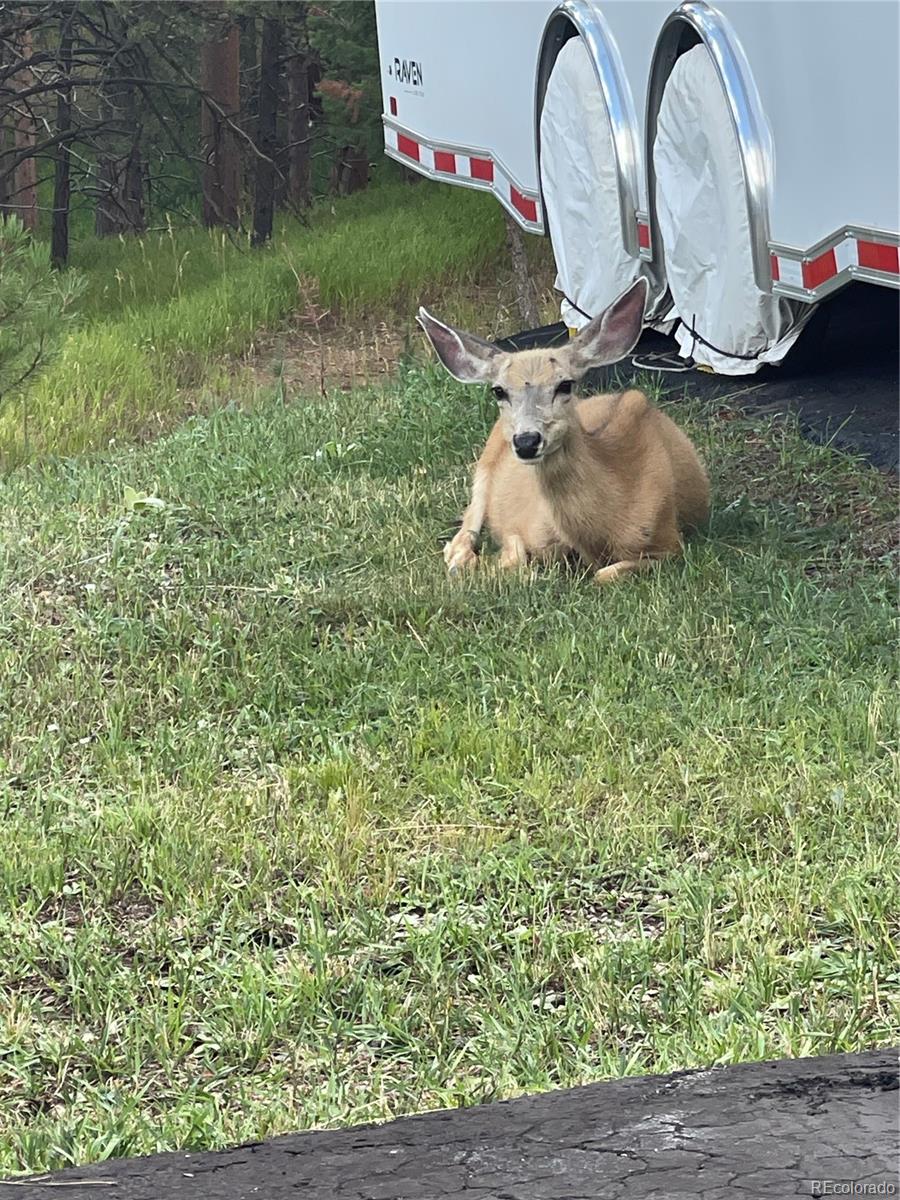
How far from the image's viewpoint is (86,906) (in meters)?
3.94

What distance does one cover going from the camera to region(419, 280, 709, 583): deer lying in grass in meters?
6.25

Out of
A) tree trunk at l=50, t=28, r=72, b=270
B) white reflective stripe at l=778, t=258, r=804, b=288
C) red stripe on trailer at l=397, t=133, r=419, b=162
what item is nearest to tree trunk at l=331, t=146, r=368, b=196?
tree trunk at l=50, t=28, r=72, b=270

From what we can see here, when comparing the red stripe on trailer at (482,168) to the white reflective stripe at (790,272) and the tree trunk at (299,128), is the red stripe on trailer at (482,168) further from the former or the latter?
the tree trunk at (299,128)

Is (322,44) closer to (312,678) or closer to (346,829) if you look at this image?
(312,678)

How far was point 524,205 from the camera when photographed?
1020cm

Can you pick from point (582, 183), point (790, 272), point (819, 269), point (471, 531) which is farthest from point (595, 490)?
point (582, 183)

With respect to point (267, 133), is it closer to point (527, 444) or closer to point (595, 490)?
point (595, 490)

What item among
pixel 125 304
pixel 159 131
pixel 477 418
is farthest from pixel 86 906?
pixel 159 131

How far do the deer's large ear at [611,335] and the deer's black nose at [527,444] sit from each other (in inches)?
16.4

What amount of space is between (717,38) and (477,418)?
6.97 ft

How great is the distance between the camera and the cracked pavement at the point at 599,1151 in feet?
6.56

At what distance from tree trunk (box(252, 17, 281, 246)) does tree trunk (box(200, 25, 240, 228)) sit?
71 centimetres

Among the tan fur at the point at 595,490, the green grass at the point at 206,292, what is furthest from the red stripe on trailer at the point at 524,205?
the tan fur at the point at 595,490

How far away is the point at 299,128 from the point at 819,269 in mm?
12399
